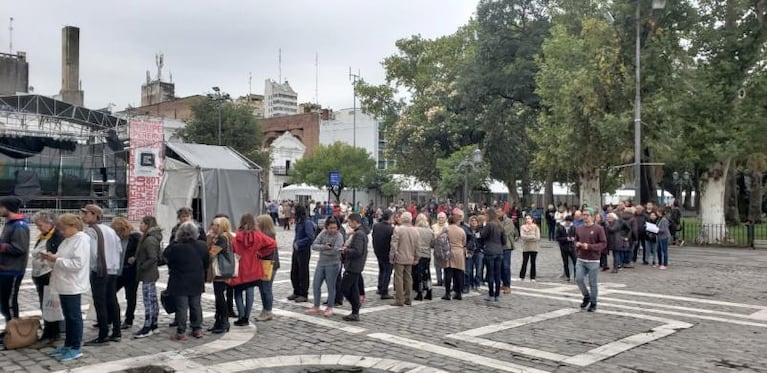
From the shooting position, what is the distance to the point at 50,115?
27.0m

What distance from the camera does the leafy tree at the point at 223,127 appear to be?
4444 cm

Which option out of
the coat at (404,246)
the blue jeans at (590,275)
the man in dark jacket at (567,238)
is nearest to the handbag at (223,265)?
the coat at (404,246)

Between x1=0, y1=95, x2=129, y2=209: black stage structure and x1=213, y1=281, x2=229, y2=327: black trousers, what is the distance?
2190cm

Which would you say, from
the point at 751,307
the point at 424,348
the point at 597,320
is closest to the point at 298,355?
the point at 424,348

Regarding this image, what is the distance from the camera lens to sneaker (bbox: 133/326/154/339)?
7834 mm

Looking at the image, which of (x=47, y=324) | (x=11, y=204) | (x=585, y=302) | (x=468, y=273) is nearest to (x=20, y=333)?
(x=47, y=324)

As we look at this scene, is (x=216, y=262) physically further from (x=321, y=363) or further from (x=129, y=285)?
(x=321, y=363)

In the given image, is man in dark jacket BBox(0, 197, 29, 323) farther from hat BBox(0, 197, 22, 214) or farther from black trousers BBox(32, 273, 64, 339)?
black trousers BBox(32, 273, 64, 339)

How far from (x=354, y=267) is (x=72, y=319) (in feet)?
12.8

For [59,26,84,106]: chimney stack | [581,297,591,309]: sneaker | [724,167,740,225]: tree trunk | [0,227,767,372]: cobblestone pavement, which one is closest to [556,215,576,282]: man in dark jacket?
[0,227,767,372]: cobblestone pavement

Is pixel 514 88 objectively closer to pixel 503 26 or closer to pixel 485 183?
pixel 503 26

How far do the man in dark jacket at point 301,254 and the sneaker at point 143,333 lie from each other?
2.99m

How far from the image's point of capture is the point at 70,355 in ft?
22.0

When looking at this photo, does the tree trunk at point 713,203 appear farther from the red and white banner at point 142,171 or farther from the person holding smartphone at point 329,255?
the red and white banner at point 142,171
